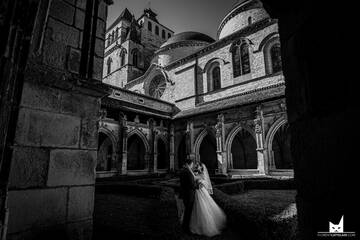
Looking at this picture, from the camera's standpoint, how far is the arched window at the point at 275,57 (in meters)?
14.6

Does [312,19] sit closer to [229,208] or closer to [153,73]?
[229,208]

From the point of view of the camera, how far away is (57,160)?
2375 mm

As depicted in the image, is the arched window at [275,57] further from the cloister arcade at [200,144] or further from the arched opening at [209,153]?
the arched opening at [209,153]

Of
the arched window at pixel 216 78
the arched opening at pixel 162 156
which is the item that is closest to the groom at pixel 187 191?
the arched opening at pixel 162 156

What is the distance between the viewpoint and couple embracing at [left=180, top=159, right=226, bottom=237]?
12.5 feet

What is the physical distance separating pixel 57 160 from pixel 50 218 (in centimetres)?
65

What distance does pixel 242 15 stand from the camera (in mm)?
19984

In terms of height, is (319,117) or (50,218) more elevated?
(319,117)

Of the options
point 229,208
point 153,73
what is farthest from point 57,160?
point 153,73

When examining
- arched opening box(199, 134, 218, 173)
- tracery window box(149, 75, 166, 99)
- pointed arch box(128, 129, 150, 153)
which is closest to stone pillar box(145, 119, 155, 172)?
pointed arch box(128, 129, 150, 153)

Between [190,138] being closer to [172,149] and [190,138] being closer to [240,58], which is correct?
[172,149]

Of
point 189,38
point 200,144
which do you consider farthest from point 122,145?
point 189,38

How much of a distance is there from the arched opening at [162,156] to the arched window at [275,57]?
433 inches

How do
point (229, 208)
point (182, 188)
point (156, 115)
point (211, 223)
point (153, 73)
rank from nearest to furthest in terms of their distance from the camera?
point (211, 223), point (182, 188), point (229, 208), point (156, 115), point (153, 73)
